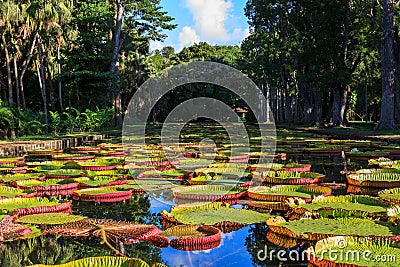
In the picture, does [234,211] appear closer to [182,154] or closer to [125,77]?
[182,154]

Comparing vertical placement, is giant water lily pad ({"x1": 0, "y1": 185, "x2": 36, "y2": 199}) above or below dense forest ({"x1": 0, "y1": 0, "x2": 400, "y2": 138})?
below

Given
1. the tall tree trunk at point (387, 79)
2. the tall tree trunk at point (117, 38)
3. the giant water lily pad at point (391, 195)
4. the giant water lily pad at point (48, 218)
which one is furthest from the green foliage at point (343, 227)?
the tall tree trunk at point (117, 38)

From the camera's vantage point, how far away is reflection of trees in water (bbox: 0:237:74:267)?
10.3 feet

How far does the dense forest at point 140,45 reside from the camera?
62.4 ft

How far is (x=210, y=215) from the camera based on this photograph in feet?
13.6

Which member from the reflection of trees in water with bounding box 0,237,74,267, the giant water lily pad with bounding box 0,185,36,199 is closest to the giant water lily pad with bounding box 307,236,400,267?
the reflection of trees in water with bounding box 0,237,74,267

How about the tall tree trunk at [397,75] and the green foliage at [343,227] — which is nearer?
the green foliage at [343,227]

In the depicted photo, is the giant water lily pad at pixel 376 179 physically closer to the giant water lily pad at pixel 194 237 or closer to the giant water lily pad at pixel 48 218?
the giant water lily pad at pixel 194 237

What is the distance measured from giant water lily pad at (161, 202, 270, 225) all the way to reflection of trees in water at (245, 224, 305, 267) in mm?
112

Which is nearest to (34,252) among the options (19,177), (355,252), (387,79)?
(355,252)

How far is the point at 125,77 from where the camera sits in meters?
36.7

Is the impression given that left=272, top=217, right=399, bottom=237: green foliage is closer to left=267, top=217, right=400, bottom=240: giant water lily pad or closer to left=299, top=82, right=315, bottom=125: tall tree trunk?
left=267, top=217, right=400, bottom=240: giant water lily pad

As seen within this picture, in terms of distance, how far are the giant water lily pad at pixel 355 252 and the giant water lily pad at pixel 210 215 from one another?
1.11m

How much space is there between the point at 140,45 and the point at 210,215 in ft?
111
